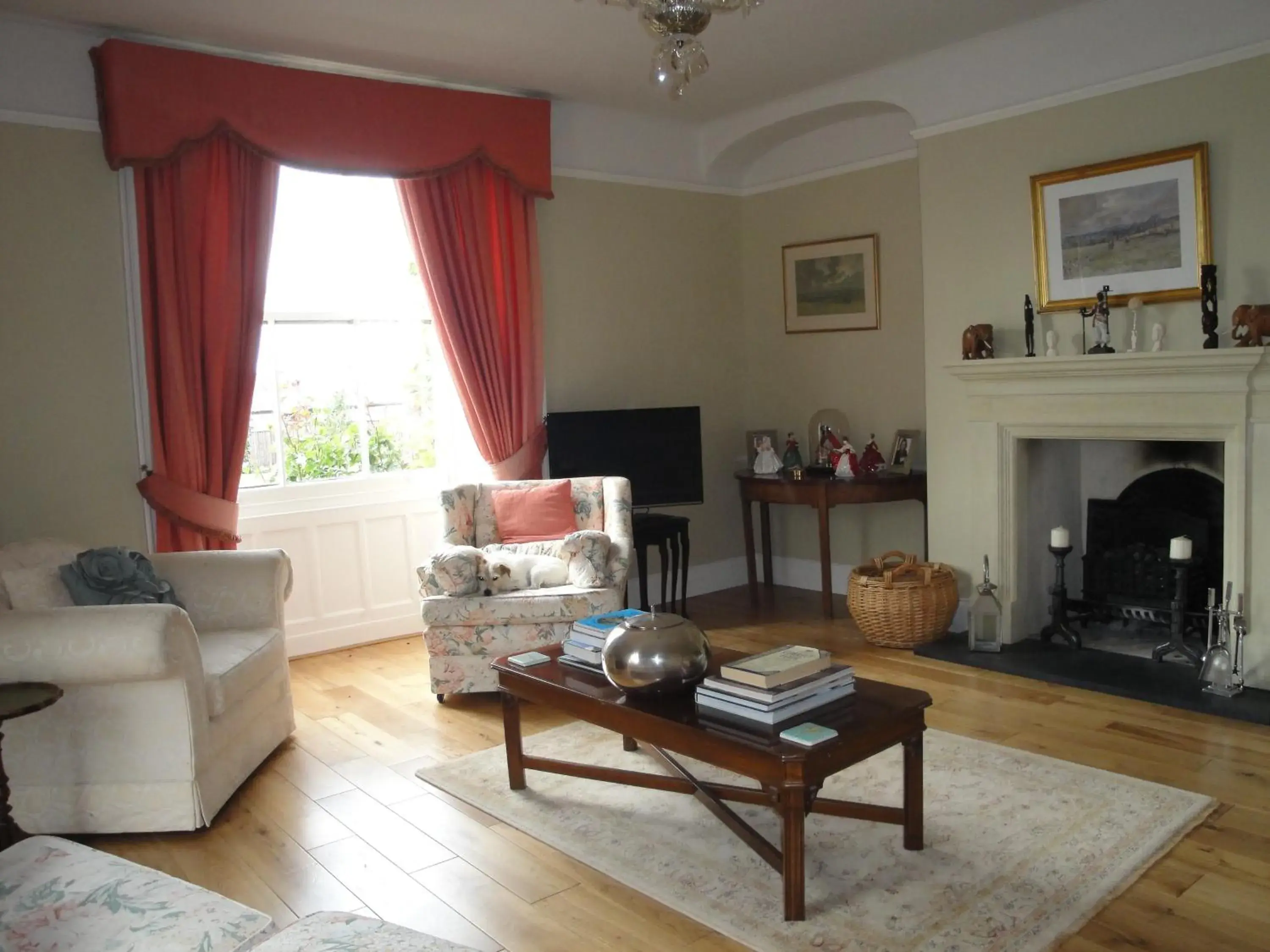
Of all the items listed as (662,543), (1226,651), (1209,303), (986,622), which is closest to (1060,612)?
(986,622)

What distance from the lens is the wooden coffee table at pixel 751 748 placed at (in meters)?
2.41

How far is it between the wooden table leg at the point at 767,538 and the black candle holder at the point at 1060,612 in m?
1.74

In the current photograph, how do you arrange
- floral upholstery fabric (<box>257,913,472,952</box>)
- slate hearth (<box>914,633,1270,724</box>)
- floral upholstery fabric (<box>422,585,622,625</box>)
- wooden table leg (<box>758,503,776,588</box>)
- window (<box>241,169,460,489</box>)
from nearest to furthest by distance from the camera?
1. floral upholstery fabric (<box>257,913,472,952</box>)
2. slate hearth (<box>914,633,1270,724</box>)
3. floral upholstery fabric (<box>422,585,622,625</box>)
4. window (<box>241,169,460,489</box>)
5. wooden table leg (<box>758,503,776,588</box>)

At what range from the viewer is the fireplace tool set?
380 centimetres

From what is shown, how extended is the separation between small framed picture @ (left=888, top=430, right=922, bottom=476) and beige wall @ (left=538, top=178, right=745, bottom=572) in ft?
3.86

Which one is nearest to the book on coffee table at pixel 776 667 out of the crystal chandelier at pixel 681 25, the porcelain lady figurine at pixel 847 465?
the crystal chandelier at pixel 681 25

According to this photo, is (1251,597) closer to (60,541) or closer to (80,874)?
(80,874)

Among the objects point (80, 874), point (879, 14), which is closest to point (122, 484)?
point (80, 874)

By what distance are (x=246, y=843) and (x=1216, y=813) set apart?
2806 mm

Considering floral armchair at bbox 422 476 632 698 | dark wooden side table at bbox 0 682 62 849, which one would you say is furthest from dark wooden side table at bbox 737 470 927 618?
dark wooden side table at bbox 0 682 62 849

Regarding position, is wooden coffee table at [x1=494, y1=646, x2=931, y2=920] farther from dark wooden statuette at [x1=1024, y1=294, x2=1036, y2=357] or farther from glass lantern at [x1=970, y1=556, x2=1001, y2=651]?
dark wooden statuette at [x1=1024, y1=294, x2=1036, y2=357]

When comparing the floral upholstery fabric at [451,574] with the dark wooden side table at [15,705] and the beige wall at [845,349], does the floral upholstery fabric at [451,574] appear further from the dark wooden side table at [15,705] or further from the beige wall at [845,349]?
the beige wall at [845,349]

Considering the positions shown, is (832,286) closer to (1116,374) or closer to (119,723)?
(1116,374)

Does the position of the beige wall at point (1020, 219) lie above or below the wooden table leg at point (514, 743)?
above
